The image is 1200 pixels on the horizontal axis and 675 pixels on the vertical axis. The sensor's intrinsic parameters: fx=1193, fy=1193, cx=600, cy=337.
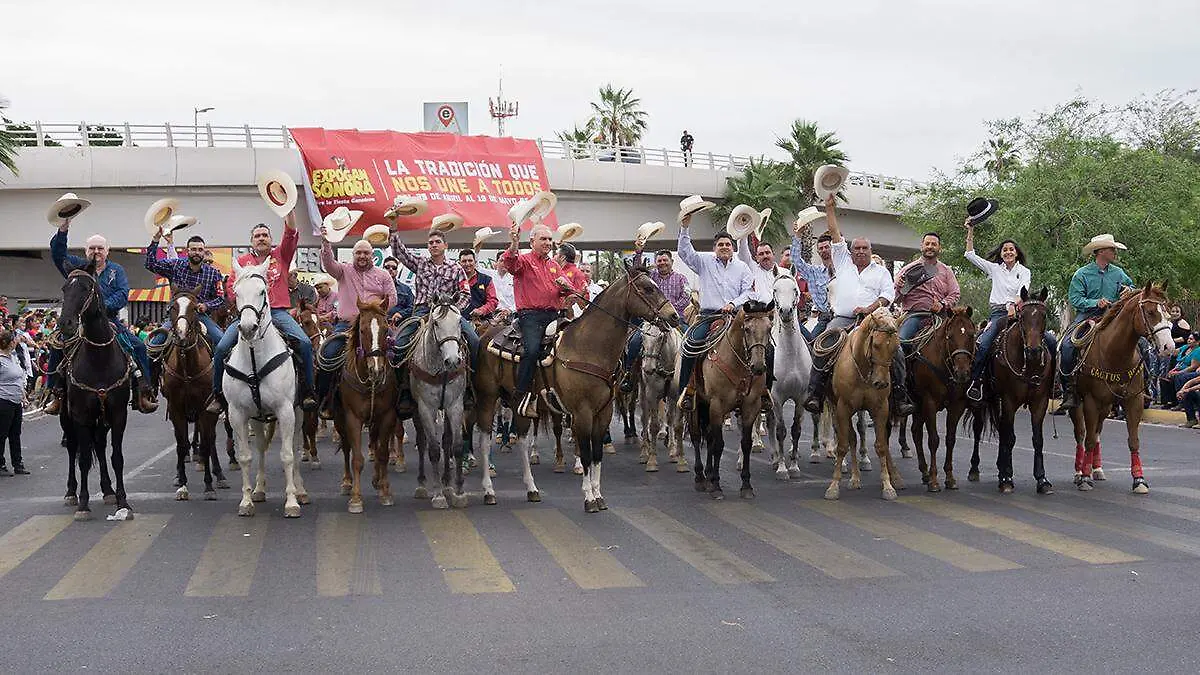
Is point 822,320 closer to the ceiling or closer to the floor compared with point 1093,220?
closer to the floor

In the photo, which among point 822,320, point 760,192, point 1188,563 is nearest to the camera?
point 1188,563

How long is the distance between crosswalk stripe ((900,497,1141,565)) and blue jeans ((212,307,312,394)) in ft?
21.2

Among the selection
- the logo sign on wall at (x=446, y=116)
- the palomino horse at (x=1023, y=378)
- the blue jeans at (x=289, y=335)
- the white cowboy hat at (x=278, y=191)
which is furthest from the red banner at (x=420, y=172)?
the palomino horse at (x=1023, y=378)

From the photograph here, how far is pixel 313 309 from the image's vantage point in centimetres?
1767

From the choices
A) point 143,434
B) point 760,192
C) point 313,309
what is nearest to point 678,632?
point 313,309

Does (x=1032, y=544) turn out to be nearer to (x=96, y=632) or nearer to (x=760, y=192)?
(x=96, y=632)

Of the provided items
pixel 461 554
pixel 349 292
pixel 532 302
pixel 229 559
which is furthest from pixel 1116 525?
pixel 349 292

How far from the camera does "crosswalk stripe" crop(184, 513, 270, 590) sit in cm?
862

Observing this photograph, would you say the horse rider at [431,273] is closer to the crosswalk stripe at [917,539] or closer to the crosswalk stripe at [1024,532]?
the crosswalk stripe at [917,539]

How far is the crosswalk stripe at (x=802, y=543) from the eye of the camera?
9.09 metres

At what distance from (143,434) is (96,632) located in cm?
1620

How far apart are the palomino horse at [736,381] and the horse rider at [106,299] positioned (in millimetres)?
6070

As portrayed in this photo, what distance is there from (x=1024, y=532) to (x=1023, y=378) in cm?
316

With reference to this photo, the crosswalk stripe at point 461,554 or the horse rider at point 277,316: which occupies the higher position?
the horse rider at point 277,316
